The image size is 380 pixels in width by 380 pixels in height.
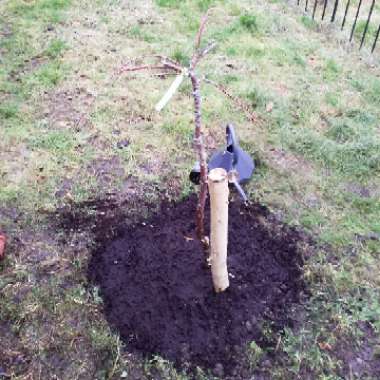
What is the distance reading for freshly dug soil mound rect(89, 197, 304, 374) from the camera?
8.79 feet

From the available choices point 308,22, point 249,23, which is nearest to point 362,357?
Result: point 249,23

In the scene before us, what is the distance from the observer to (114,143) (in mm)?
4031

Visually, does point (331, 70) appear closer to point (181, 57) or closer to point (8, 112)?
point (181, 57)

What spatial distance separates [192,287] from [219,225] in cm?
58

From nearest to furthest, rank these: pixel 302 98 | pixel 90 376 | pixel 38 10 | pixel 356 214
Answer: pixel 90 376 < pixel 356 214 < pixel 302 98 < pixel 38 10

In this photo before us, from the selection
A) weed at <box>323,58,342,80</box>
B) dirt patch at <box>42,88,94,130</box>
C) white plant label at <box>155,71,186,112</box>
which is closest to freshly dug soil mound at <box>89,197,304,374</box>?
white plant label at <box>155,71,186,112</box>

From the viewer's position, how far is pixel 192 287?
288cm

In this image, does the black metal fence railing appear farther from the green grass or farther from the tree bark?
the tree bark

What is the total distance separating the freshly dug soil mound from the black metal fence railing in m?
2.92

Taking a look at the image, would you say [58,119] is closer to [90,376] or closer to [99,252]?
[99,252]

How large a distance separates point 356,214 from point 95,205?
1.84 meters

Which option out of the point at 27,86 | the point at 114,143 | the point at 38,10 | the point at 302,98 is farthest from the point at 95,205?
the point at 38,10

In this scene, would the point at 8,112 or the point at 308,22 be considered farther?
the point at 308,22

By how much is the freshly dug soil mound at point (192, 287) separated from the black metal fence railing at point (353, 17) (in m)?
2.92
